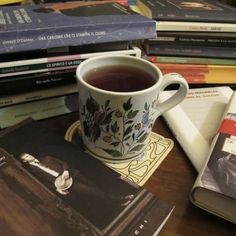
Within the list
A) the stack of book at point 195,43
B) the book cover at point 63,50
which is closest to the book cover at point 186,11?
the stack of book at point 195,43

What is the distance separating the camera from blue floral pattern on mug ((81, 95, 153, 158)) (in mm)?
339

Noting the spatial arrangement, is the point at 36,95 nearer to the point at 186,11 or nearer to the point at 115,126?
the point at 115,126

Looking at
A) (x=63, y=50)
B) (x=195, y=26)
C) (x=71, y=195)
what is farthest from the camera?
(x=195, y=26)

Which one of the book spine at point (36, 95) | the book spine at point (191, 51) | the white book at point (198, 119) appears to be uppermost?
the book spine at point (191, 51)

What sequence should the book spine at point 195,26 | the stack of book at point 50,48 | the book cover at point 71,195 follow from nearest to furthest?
the book cover at point 71,195
the stack of book at point 50,48
the book spine at point 195,26

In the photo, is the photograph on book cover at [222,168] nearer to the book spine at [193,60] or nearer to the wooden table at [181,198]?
the wooden table at [181,198]

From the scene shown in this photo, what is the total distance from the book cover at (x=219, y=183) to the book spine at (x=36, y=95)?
0.21 metres

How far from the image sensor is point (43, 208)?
11.6 inches

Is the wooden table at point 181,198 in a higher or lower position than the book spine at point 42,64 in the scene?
lower

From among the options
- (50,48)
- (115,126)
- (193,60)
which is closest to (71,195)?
(115,126)

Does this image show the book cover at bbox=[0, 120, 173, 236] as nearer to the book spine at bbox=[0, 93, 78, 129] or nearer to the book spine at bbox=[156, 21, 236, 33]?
the book spine at bbox=[0, 93, 78, 129]

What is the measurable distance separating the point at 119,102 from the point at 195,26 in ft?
0.87

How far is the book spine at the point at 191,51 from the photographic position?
54cm

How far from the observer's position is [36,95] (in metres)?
0.42
